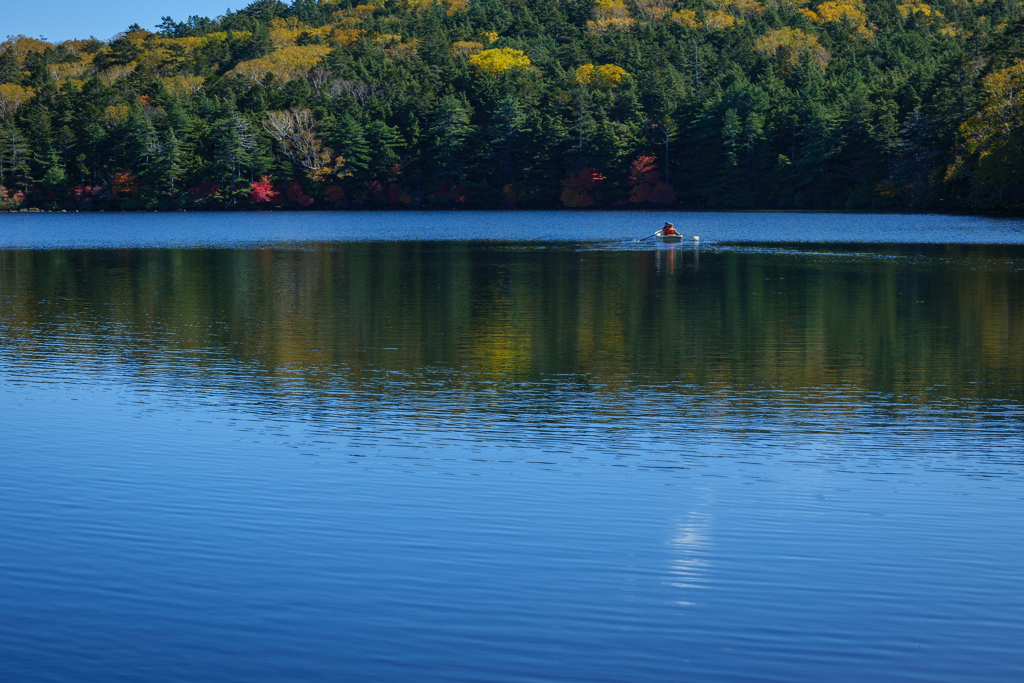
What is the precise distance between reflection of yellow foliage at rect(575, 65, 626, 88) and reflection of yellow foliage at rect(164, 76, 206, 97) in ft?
157

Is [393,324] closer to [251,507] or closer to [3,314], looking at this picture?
[3,314]

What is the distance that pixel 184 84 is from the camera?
146m

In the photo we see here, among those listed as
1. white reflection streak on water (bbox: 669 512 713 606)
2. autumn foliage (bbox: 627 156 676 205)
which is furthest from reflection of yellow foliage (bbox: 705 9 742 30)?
white reflection streak on water (bbox: 669 512 713 606)

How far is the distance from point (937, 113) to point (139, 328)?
268ft

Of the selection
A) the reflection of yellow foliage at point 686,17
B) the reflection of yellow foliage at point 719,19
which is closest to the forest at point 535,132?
the reflection of yellow foliage at point 719,19

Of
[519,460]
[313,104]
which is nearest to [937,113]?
[313,104]

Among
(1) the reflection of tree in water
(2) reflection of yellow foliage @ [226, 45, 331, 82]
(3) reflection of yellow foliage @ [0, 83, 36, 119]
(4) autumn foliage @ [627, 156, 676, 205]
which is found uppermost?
(2) reflection of yellow foliage @ [226, 45, 331, 82]

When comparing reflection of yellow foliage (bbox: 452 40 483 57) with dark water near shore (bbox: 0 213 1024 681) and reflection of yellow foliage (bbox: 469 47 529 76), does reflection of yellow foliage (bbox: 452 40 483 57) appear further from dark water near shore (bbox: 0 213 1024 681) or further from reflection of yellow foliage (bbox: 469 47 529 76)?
dark water near shore (bbox: 0 213 1024 681)

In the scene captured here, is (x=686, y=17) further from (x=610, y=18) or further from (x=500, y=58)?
(x=500, y=58)

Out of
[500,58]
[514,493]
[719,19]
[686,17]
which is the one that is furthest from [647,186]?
[514,493]

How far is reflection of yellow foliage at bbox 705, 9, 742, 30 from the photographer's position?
178 m

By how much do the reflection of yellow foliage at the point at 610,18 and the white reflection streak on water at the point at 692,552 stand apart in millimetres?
172262

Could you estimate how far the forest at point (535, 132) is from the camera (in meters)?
104

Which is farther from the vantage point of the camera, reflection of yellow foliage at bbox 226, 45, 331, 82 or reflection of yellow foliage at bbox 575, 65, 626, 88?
reflection of yellow foliage at bbox 226, 45, 331, 82
